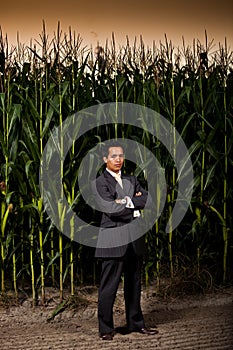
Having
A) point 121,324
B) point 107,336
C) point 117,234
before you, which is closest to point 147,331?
point 107,336

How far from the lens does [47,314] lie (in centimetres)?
433

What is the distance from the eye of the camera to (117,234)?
3.64m

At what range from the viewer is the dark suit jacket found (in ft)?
11.8

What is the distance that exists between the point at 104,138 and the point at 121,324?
1207 millimetres

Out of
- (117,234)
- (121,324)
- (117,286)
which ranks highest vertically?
(117,234)

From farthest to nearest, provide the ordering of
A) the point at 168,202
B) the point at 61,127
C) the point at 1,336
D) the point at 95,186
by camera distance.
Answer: the point at 168,202 < the point at 61,127 < the point at 1,336 < the point at 95,186

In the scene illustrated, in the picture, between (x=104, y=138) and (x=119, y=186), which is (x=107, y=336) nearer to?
(x=119, y=186)

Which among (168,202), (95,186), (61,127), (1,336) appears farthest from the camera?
(168,202)

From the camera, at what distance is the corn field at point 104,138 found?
14.1ft

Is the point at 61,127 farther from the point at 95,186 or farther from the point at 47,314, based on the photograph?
the point at 47,314

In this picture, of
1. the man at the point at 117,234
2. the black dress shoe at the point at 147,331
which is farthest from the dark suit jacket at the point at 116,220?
the black dress shoe at the point at 147,331

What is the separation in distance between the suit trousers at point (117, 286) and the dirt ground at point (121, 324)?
10 cm

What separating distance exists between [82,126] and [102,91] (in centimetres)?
57

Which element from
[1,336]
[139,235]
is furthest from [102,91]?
[1,336]
